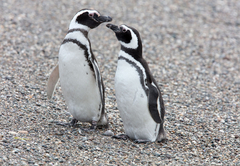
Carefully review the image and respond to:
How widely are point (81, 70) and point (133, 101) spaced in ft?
2.55

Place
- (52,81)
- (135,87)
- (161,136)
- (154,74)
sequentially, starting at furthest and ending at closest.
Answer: (154,74)
(52,81)
(161,136)
(135,87)

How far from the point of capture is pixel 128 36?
4656mm

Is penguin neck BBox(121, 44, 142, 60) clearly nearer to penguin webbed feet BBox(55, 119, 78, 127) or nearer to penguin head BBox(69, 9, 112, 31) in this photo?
penguin head BBox(69, 9, 112, 31)

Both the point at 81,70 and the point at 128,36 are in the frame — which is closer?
the point at 128,36

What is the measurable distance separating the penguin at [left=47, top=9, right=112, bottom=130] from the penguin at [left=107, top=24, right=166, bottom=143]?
36cm

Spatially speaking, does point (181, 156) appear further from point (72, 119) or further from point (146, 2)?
point (146, 2)

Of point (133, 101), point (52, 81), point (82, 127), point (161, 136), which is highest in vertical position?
point (133, 101)

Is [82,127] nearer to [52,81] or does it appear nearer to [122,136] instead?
[122,136]

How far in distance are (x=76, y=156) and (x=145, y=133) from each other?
1027 millimetres

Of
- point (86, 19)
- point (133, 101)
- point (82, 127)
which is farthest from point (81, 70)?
point (82, 127)

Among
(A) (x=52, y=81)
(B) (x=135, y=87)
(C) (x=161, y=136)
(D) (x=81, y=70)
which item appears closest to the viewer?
(B) (x=135, y=87)

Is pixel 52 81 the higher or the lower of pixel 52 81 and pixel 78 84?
the lower

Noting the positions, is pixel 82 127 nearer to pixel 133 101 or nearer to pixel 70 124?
pixel 70 124

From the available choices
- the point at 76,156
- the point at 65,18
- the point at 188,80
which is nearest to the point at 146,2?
the point at 65,18
